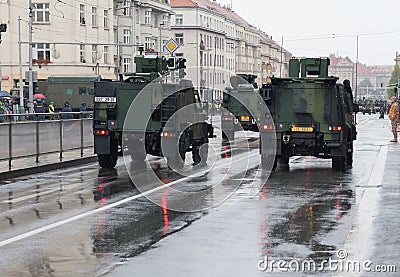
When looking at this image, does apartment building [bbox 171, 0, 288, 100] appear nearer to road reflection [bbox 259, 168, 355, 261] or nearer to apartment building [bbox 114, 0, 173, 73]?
apartment building [bbox 114, 0, 173, 73]

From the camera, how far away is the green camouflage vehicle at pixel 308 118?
20.3 metres

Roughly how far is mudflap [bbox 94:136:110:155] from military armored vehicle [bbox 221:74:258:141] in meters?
15.4

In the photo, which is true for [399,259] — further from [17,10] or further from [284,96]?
[17,10]

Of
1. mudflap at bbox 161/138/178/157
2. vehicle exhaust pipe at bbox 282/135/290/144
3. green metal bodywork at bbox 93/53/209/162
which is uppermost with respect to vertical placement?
green metal bodywork at bbox 93/53/209/162

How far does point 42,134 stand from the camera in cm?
2245

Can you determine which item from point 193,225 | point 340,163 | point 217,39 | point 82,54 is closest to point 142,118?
point 340,163

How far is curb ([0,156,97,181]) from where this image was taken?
18880 millimetres

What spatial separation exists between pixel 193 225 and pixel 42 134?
11.6m

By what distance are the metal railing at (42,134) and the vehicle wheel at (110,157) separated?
6.15 ft

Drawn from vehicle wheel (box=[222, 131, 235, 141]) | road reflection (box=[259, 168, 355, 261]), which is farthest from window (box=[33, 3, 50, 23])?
road reflection (box=[259, 168, 355, 261])

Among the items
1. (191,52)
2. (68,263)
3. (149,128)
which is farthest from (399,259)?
(191,52)

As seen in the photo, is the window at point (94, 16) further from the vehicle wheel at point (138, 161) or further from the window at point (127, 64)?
the vehicle wheel at point (138, 161)

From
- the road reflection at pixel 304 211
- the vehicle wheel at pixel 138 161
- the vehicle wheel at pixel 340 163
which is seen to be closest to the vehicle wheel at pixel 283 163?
the road reflection at pixel 304 211

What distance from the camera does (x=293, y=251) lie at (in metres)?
9.67
